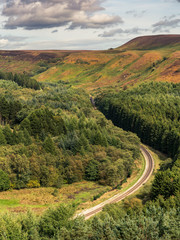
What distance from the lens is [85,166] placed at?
73500 mm

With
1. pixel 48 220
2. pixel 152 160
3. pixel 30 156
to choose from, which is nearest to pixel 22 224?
pixel 48 220

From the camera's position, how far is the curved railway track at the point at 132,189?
188 ft

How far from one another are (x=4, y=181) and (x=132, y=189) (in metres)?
35.5

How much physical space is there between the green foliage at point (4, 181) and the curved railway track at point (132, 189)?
19.7 m

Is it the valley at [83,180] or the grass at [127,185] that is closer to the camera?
the valley at [83,180]

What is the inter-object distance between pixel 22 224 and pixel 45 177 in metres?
30.4

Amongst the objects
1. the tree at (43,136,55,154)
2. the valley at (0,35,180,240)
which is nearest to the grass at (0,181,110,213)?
the valley at (0,35,180,240)

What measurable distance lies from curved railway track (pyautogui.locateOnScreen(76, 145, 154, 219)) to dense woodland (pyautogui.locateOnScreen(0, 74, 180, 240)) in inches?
A: 183

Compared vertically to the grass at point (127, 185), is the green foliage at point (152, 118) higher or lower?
higher

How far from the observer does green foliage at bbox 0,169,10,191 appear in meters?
60.4

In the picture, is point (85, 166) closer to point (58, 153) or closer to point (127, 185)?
point (58, 153)

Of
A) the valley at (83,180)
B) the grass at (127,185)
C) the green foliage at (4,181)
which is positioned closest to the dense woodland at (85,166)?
the green foliage at (4,181)

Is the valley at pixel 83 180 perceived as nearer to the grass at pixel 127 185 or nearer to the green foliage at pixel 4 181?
the grass at pixel 127 185

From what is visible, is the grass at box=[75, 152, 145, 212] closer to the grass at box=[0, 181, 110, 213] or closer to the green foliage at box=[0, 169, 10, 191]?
the grass at box=[0, 181, 110, 213]
